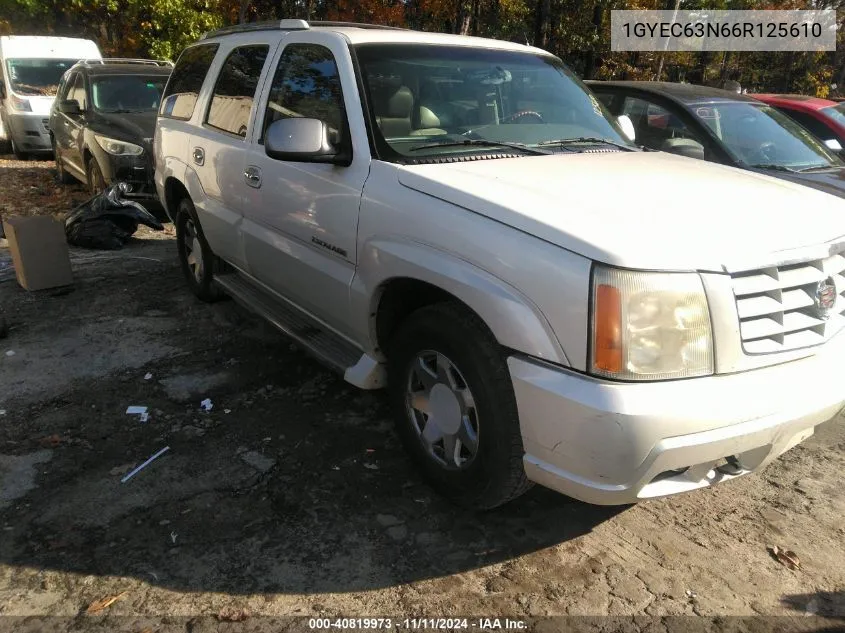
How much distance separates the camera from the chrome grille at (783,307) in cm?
234

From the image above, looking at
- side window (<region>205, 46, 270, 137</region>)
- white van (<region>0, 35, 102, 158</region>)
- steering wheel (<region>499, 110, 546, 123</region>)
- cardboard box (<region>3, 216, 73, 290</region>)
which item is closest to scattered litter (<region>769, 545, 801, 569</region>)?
steering wheel (<region>499, 110, 546, 123</region>)

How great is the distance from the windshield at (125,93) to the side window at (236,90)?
544 centimetres

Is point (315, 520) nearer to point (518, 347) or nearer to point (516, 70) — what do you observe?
point (518, 347)

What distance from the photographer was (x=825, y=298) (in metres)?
2.59

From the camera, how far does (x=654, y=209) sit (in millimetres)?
2562

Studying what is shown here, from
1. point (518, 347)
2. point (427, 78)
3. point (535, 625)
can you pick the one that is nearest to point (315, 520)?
point (535, 625)

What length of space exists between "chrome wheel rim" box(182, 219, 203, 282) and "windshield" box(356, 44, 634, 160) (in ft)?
8.22

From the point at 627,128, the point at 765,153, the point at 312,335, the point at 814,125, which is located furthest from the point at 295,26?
the point at 814,125

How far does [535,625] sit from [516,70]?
2895 millimetres

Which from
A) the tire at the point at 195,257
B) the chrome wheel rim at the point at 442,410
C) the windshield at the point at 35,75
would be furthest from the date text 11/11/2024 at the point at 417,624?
the windshield at the point at 35,75

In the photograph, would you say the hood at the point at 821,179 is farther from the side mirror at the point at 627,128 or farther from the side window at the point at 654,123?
the side mirror at the point at 627,128

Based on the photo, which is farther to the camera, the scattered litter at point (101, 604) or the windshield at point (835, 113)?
the windshield at point (835, 113)

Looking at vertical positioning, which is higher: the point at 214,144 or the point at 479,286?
the point at 214,144

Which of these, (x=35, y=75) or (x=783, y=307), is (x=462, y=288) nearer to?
(x=783, y=307)
